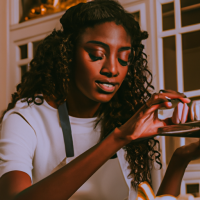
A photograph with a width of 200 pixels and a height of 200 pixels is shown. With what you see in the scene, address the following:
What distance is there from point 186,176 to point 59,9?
0.87m

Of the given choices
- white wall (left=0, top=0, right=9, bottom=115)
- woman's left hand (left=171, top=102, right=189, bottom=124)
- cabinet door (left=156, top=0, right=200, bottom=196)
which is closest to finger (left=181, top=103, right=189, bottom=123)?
woman's left hand (left=171, top=102, right=189, bottom=124)

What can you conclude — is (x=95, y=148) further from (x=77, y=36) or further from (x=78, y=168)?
(x=77, y=36)

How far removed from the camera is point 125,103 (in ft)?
2.96

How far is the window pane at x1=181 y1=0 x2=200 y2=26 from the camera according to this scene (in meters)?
0.89

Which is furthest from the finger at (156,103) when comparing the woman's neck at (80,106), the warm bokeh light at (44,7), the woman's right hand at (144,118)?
the warm bokeh light at (44,7)

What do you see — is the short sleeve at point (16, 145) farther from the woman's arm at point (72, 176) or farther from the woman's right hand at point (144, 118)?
the woman's right hand at point (144, 118)

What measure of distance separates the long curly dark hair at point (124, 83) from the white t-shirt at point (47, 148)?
0.13 feet

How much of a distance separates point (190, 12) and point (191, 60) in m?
0.16

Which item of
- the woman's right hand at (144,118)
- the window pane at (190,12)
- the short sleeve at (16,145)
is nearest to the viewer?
the woman's right hand at (144,118)

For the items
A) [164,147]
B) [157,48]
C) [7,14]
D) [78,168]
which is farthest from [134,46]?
[7,14]

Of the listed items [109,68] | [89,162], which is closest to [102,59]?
[109,68]

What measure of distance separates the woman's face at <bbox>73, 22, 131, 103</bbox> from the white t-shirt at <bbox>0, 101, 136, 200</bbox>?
15 centimetres

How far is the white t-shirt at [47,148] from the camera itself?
693mm

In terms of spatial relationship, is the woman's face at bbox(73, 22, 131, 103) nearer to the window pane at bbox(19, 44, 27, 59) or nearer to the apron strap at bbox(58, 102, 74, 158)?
the apron strap at bbox(58, 102, 74, 158)
